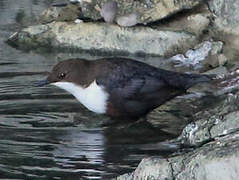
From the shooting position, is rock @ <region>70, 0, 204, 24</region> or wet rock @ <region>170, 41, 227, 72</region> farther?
rock @ <region>70, 0, 204, 24</region>

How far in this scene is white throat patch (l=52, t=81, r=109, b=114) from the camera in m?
6.58

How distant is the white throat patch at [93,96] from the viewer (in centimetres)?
658

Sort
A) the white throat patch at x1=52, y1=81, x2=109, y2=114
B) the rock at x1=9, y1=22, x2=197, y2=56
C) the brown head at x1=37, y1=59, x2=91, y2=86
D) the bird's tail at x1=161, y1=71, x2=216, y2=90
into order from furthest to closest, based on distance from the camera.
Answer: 1. the rock at x1=9, y1=22, x2=197, y2=56
2. the bird's tail at x1=161, y1=71, x2=216, y2=90
3. the brown head at x1=37, y1=59, x2=91, y2=86
4. the white throat patch at x1=52, y1=81, x2=109, y2=114

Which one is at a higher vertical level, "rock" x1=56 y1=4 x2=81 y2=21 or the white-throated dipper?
"rock" x1=56 y1=4 x2=81 y2=21

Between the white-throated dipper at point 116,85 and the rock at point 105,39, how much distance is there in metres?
2.06

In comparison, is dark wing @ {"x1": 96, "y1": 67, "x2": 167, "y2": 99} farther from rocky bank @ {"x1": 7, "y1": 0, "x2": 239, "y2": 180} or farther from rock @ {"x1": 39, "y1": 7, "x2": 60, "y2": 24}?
rock @ {"x1": 39, "y1": 7, "x2": 60, "y2": 24}

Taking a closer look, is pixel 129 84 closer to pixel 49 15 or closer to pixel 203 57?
pixel 203 57

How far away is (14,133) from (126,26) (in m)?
3.44

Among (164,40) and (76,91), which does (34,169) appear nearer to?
(76,91)

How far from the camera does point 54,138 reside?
6082 millimetres

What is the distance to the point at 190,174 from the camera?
397cm

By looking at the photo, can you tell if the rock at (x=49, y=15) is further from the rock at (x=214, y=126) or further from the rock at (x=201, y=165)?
the rock at (x=201, y=165)

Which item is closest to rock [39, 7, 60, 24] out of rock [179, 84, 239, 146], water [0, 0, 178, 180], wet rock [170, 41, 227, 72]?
water [0, 0, 178, 180]

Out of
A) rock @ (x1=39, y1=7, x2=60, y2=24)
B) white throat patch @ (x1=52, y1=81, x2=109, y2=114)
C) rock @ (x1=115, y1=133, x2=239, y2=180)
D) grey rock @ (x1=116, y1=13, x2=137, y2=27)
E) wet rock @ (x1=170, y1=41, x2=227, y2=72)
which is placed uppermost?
rock @ (x1=39, y1=7, x2=60, y2=24)
